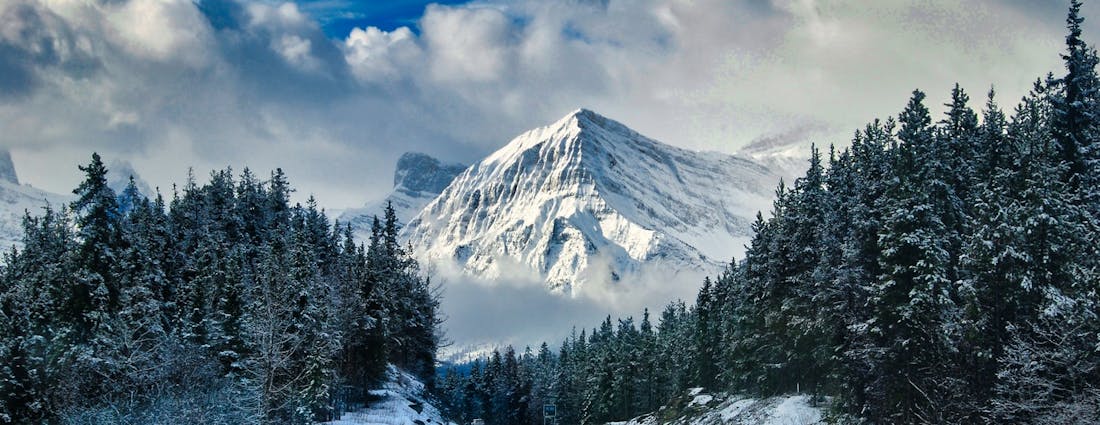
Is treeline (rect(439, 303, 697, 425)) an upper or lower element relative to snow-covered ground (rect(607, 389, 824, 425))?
upper

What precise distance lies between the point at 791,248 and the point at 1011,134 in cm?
1323

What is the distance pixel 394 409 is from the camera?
186 ft

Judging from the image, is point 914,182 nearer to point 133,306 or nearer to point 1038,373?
point 1038,373

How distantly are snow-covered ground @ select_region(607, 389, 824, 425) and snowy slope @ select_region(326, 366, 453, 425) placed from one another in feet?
60.5

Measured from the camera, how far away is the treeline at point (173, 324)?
125 feet

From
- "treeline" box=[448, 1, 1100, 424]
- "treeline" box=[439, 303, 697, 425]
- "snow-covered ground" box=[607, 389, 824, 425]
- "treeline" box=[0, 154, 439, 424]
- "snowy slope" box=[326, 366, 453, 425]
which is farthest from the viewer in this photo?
"treeline" box=[439, 303, 697, 425]

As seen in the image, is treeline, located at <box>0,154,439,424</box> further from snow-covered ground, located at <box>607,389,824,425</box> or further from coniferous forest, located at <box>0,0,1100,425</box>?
snow-covered ground, located at <box>607,389,824,425</box>

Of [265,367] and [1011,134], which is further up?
[1011,134]

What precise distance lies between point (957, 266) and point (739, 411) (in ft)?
70.6

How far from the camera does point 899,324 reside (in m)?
33.0

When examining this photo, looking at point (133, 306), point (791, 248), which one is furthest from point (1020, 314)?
point (133, 306)

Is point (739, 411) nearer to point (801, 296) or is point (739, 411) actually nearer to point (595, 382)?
point (801, 296)

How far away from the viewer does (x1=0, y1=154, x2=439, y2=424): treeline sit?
3819cm

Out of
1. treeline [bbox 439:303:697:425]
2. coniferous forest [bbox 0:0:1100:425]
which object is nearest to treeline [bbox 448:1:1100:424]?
coniferous forest [bbox 0:0:1100:425]
